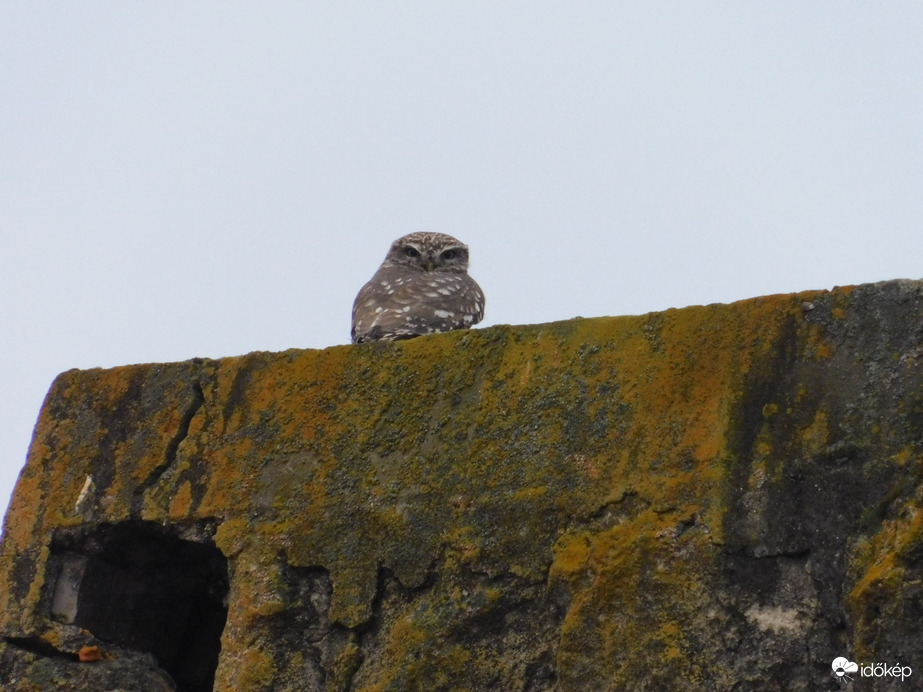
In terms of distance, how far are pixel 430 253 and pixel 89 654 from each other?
3.96 meters

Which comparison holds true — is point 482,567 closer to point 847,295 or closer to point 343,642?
point 343,642

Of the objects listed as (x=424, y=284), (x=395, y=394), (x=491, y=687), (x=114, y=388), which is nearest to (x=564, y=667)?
(x=491, y=687)

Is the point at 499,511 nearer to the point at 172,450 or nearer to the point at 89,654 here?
the point at 172,450

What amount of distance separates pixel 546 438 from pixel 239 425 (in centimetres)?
81

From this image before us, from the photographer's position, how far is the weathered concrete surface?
2529 mm

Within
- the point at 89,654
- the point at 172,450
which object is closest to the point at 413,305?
the point at 172,450

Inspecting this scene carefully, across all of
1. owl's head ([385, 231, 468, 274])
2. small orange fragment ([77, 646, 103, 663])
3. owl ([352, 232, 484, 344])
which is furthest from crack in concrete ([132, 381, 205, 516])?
owl's head ([385, 231, 468, 274])

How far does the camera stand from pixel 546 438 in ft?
9.37

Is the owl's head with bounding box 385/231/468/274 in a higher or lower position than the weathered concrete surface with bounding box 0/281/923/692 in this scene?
higher

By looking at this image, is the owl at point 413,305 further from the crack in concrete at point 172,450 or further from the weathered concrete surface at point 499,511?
the weathered concrete surface at point 499,511

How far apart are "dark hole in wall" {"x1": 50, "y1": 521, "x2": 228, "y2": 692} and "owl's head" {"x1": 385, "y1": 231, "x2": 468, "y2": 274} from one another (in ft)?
11.7

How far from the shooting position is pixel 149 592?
3.34 m

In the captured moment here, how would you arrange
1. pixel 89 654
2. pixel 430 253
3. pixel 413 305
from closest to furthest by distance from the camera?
pixel 89 654 → pixel 413 305 → pixel 430 253

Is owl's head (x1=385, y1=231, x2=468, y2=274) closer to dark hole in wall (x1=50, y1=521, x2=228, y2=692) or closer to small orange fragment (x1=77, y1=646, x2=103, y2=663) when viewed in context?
dark hole in wall (x1=50, y1=521, x2=228, y2=692)
